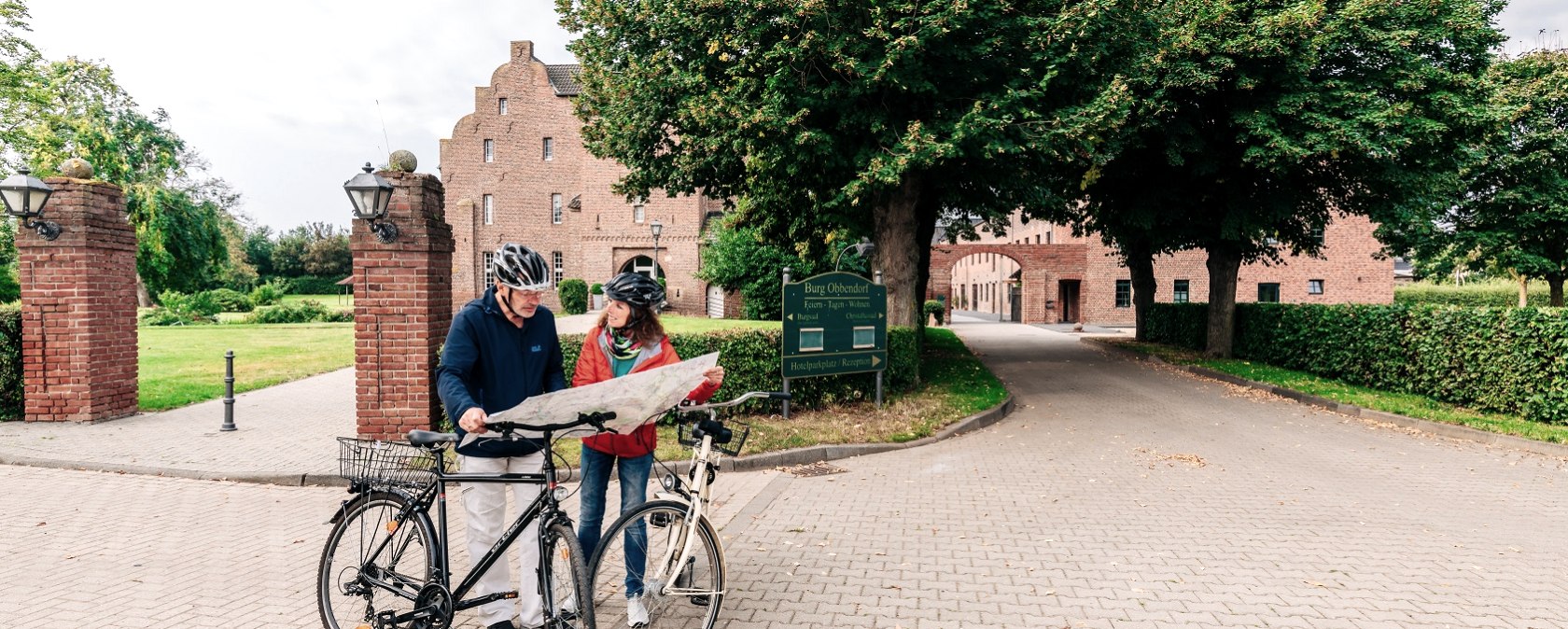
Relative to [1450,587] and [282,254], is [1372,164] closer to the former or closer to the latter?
[1450,587]

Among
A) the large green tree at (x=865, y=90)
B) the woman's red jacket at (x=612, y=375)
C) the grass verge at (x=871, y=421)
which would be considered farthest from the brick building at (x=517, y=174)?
the woman's red jacket at (x=612, y=375)

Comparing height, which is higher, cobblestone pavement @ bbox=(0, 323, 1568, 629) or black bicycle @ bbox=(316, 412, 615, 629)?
black bicycle @ bbox=(316, 412, 615, 629)

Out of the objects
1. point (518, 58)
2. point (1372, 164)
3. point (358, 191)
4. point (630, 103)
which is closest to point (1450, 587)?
point (358, 191)

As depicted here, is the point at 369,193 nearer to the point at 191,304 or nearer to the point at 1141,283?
the point at 1141,283

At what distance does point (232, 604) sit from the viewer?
430cm

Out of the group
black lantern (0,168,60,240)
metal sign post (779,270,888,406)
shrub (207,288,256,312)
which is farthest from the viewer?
shrub (207,288,256,312)

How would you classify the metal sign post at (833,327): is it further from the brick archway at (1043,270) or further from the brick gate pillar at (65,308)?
the brick archway at (1043,270)

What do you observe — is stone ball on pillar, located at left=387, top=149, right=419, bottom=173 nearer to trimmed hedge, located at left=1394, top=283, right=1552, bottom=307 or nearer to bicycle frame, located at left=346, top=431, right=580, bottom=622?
bicycle frame, located at left=346, top=431, right=580, bottom=622

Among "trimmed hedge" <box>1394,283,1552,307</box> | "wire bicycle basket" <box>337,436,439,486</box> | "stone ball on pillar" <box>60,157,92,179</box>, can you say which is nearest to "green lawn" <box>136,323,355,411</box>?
"stone ball on pillar" <box>60,157,92,179</box>

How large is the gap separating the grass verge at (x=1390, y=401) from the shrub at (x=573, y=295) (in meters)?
30.0

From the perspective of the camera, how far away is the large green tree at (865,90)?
431 inches

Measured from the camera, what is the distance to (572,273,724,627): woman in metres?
3.72

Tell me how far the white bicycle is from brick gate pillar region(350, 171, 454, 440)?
5.56 m

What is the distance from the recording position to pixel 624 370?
382cm
